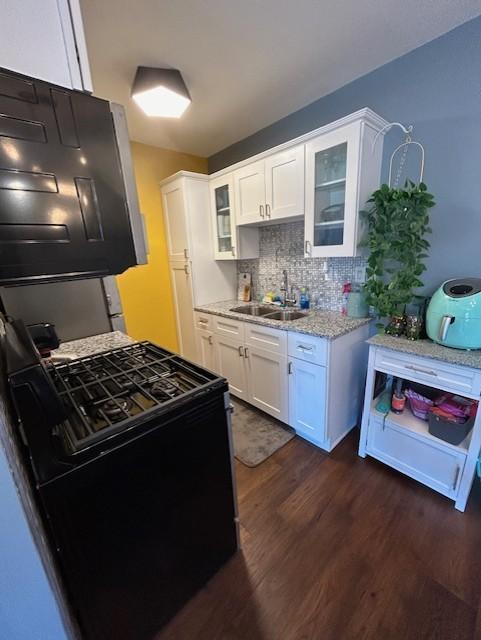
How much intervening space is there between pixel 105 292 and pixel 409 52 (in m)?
2.43

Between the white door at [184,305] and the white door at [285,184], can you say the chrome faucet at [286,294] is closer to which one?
the white door at [285,184]

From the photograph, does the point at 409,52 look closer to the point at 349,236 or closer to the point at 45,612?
the point at 349,236

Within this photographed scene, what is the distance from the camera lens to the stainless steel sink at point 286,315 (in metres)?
2.26

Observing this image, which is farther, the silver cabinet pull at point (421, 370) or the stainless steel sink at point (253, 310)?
the stainless steel sink at point (253, 310)

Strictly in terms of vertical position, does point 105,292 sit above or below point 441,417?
above

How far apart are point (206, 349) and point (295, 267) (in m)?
1.19

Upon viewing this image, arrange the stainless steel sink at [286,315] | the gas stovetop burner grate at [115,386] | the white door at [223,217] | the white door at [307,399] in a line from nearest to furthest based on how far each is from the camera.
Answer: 1. the gas stovetop burner grate at [115,386]
2. the white door at [307,399]
3. the stainless steel sink at [286,315]
4. the white door at [223,217]

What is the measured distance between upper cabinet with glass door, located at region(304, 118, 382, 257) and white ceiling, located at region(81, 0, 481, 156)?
41 cm

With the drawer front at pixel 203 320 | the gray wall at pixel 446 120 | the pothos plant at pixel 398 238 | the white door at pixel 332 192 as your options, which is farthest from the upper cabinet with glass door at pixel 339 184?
the drawer front at pixel 203 320

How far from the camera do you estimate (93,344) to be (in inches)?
67.2

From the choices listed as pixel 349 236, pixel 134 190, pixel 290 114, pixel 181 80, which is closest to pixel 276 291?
pixel 349 236

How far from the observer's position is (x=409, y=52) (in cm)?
157

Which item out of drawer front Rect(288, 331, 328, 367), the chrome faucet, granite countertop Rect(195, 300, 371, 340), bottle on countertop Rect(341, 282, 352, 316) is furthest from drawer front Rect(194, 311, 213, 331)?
bottle on countertop Rect(341, 282, 352, 316)

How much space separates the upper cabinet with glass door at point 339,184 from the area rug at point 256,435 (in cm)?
139
